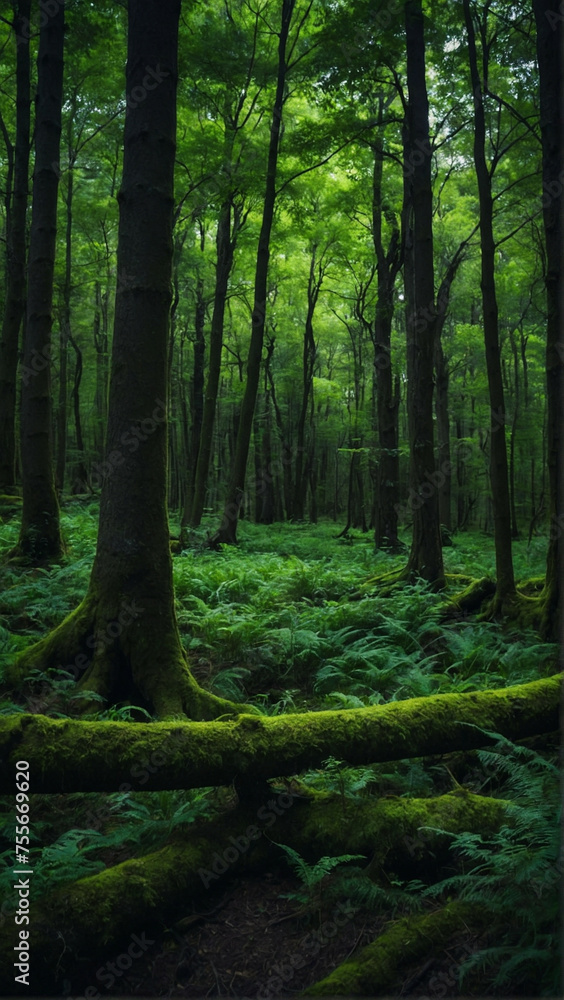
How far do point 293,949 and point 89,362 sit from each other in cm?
3276

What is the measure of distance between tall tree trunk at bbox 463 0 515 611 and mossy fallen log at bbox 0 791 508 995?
4231mm

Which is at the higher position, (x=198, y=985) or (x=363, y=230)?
(x=363, y=230)

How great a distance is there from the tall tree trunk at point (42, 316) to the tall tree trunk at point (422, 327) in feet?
17.3

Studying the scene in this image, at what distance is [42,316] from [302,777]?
7.74 meters

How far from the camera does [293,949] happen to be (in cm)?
282

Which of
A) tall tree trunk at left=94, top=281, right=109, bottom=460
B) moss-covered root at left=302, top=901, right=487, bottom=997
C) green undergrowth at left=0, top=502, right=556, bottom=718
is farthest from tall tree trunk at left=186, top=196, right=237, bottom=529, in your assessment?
moss-covered root at left=302, top=901, right=487, bottom=997

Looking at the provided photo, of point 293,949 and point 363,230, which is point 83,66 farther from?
point 293,949

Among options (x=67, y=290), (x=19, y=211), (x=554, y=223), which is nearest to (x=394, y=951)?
(x=554, y=223)

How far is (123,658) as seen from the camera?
5.01 m

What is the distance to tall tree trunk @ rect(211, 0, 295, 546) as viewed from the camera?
1159 cm

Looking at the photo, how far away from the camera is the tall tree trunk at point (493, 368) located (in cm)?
727

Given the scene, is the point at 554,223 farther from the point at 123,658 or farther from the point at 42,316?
the point at 42,316

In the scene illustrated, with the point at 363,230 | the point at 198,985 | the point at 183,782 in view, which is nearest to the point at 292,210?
the point at 363,230

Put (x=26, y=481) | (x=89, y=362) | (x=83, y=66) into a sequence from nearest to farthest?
(x=26, y=481) < (x=83, y=66) < (x=89, y=362)
